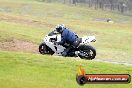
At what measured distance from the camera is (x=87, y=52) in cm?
2541

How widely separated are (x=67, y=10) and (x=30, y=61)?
93554mm

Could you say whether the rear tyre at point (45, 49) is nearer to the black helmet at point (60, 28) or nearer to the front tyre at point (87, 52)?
the black helmet at point (60, 28)

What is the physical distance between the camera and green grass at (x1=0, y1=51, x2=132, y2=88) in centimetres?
Result: 1753

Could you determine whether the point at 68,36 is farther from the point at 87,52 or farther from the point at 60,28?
the point at 87,52

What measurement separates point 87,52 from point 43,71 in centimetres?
605

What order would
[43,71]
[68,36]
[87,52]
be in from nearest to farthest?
[43,71] < [68,36] < [87,52]

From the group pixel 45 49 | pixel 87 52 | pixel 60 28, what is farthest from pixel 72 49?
pixel 45 49

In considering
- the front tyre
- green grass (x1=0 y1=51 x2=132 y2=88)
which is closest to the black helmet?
the front tyre

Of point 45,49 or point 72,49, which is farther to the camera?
point 45,49

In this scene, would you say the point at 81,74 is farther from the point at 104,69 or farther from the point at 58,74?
the point at 104,69

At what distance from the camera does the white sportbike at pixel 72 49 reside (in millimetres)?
25011

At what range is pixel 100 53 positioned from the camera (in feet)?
127

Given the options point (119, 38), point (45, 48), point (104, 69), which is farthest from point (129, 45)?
point (104, 69)

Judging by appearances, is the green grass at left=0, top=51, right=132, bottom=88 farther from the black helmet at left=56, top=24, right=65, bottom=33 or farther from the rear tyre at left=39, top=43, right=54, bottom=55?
the rear tyre at left=39, top=43, right=54, bottom=55
